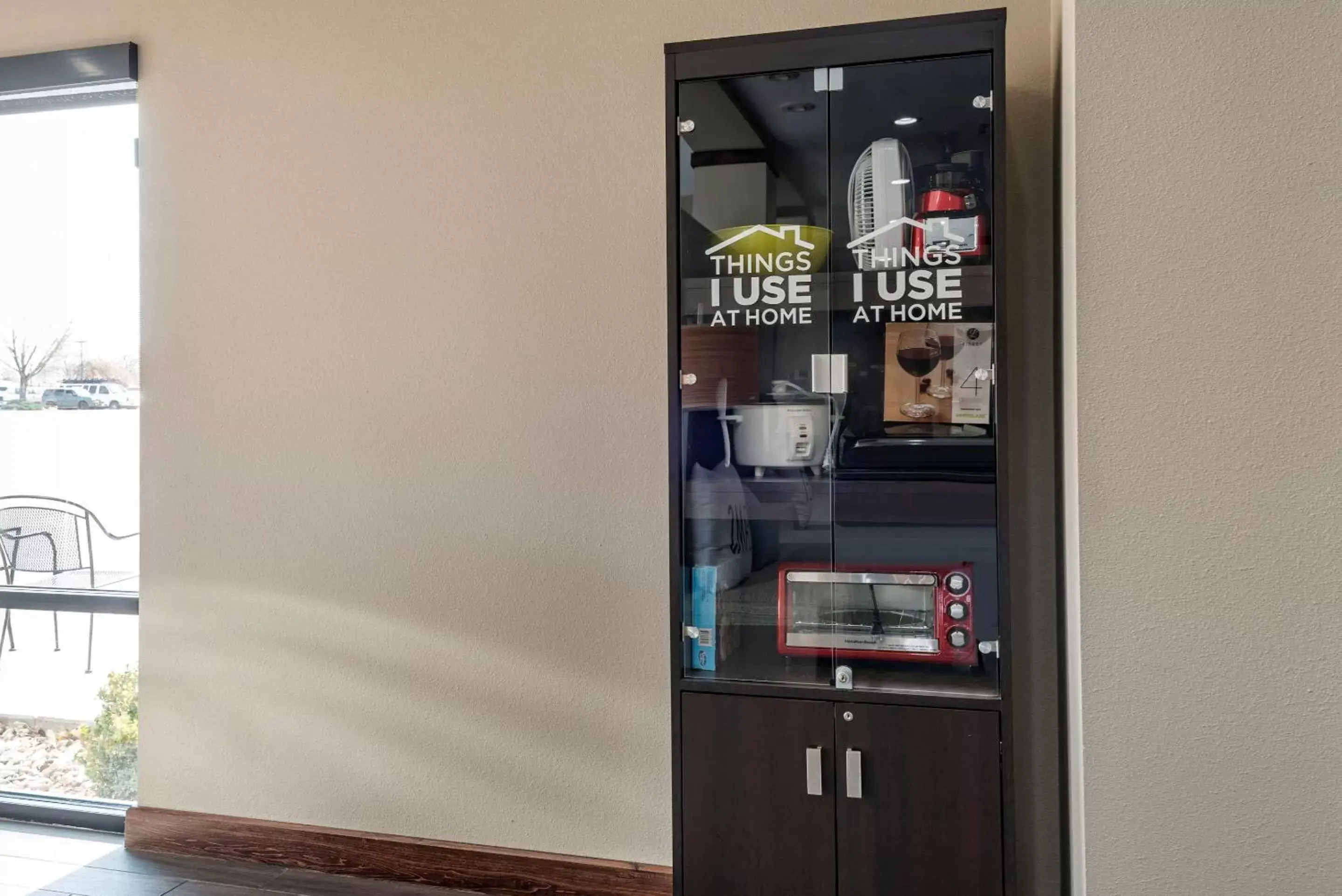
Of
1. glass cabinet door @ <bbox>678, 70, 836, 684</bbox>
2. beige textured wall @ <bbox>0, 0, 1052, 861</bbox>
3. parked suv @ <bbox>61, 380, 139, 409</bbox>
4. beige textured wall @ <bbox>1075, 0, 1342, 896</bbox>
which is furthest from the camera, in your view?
parked suv @ <bbox>61, 380, 139, 409</bbox>

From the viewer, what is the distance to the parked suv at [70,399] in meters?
2.96

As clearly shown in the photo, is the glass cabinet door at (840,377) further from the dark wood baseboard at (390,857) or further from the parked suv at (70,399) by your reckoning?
the parked suv at (70,399)

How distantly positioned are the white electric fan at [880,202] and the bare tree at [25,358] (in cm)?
254

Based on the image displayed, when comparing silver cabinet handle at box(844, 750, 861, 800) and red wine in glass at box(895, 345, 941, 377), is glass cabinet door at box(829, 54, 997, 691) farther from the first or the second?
silver cabinet handle at box(844, 750, 861, 800)

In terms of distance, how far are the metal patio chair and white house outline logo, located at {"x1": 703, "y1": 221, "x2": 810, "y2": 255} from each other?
2.10 m

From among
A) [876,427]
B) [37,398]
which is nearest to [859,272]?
[876,427]

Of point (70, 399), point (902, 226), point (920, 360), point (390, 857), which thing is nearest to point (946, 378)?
point (920, 360)

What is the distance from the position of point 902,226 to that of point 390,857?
211 cm

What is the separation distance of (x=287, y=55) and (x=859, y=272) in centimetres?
180

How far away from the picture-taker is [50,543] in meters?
3.02

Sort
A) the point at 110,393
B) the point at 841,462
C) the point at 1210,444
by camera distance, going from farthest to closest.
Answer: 1. the point at 110,393
2. the point at 841,462
3. the point at 1210,444

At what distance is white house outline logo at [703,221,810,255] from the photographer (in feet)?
6.59

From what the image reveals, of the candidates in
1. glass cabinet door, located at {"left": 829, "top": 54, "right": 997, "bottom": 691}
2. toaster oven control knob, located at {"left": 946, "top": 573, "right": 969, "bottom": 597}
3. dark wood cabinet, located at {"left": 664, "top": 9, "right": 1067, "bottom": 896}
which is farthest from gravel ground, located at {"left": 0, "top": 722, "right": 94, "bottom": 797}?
toaster oven control knob, located at {"left": 946, "top": 573, "right": 969, "bottom": 597}

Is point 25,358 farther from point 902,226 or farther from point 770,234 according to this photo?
point 902,226
